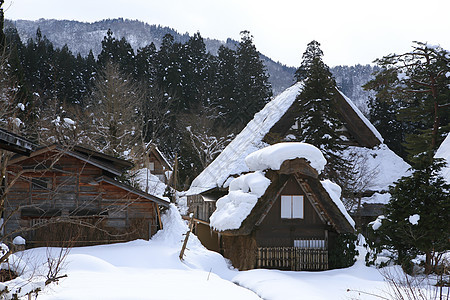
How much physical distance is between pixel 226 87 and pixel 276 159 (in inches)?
1357

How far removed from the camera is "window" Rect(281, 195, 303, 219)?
18516mm

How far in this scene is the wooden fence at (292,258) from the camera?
1808 cm

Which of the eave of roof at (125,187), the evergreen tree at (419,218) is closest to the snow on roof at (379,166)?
the evergreen tree at (419,218)

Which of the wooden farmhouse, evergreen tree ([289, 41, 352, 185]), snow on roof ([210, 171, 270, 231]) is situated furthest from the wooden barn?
evergreen tree ([289, 41, 352, 185])

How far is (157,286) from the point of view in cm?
1132

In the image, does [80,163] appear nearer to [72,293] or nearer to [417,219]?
[72,293]

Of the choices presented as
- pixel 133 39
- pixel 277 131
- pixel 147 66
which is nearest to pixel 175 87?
pixel 147 66

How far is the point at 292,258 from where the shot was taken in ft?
60.3

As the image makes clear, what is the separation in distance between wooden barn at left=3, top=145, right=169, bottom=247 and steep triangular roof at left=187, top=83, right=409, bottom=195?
5657mm

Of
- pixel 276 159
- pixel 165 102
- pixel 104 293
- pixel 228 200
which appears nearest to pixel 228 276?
pixel 228 200

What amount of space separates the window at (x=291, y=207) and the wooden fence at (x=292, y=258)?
1.40 meters

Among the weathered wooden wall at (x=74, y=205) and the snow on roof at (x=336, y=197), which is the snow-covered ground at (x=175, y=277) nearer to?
the weathered wooden wall at (x=74, y=205)

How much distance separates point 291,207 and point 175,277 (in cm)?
711

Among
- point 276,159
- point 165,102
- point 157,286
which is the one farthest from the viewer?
point 165,102
